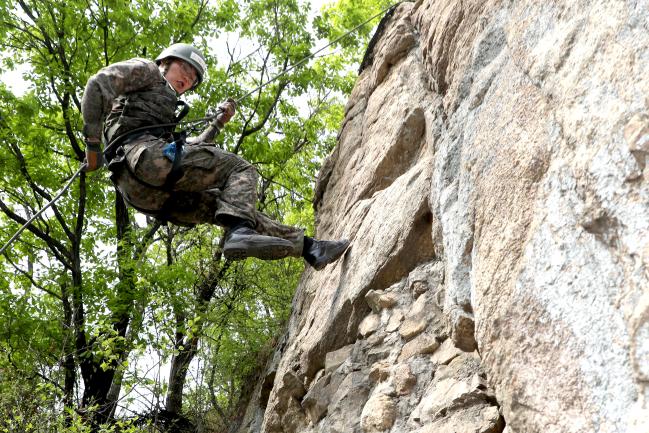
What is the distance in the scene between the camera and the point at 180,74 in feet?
19.9

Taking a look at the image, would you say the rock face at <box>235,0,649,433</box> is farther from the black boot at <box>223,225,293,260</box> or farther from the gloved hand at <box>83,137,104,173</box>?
the gloved hand at <box>83,137,104,173</box>

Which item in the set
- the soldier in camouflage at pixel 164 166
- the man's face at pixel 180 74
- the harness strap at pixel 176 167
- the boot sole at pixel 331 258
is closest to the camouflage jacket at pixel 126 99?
the soldier in camouflage at pixel 164 166

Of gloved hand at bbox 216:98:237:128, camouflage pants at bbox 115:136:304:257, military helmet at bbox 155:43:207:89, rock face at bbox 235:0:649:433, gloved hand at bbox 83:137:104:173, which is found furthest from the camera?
gloved hand at bbox 216:98:237:128

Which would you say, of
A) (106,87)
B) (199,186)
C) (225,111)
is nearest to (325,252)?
(199,186)

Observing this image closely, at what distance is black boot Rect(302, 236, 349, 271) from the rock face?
10 cm

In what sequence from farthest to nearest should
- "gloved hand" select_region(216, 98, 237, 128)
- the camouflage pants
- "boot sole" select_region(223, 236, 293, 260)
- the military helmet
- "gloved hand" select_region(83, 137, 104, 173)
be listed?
"gloved hand" select_region(216, 98, 237, 128) → the military helmet → "gloved hand" select_region(83, 137, 104, 173) → the camouflage pants → "boot sole" select_region(223, 236, 293, 260)

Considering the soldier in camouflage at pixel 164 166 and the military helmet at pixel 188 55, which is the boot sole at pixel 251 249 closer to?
the soldier in camouflage at pixel 164 166

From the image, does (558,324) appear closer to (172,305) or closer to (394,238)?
(394,238)

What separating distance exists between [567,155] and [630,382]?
40.5 inches

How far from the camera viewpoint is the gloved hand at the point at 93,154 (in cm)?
552

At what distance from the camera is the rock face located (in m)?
2.56

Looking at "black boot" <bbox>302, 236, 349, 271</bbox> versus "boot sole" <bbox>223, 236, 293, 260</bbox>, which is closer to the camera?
"boot sole" <bbox>223, 236, 293, 260</bbox>

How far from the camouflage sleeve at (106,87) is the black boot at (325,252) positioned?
194cm

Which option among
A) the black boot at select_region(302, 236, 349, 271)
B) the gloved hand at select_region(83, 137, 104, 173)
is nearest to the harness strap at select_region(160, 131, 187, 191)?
the gloved hand at select_region(83, 137, 104, 173)
